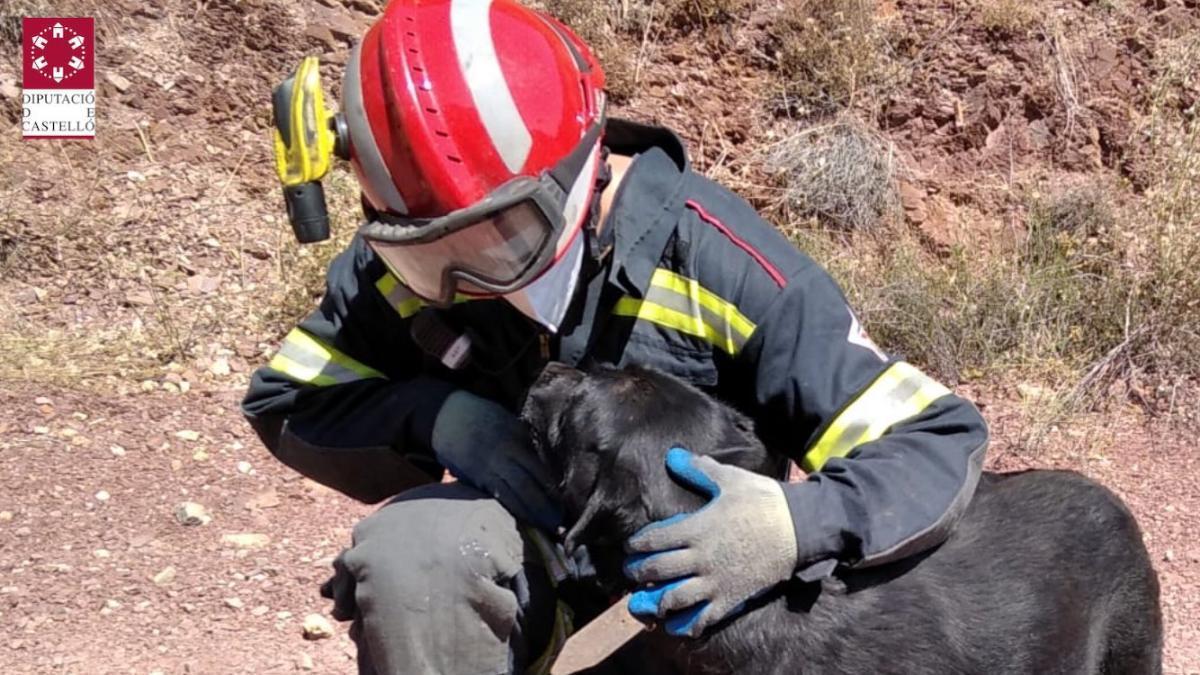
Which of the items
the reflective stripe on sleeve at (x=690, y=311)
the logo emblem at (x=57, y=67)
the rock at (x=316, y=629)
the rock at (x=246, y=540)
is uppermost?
the reflective stripe on sleeve at (x=690, y=311)

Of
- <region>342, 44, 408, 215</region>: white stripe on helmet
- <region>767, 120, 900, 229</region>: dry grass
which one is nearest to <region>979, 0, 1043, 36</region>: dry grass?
<region>767, 120, 900, 229</region>: dry grass

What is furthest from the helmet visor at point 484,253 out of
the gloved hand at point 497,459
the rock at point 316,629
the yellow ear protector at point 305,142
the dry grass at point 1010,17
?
the dry grass at point 1010,17

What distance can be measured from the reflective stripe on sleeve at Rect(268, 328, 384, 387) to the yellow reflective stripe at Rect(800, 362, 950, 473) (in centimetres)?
91

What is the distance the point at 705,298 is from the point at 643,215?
185 mm

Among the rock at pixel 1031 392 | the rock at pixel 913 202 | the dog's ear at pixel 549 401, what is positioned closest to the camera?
the dog's ear at pixel 549 401

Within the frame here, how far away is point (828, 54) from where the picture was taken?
16.6 feet

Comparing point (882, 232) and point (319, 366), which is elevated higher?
point (319, 366)

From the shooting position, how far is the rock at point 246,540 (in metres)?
3.46

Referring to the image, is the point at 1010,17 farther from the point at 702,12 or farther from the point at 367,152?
the point at 367,152

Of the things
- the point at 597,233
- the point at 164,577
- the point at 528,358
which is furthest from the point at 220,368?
the point at 597,233

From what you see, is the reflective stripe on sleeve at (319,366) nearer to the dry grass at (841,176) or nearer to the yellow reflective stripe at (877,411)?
the yellow reflective stripe at (877,411)

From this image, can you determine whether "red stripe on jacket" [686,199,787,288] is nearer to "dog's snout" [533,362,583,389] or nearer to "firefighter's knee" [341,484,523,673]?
"dog's snout" [533,362,583,389]

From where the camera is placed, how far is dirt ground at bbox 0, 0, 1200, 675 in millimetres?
3242

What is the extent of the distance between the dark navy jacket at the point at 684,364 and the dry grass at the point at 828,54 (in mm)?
2839
